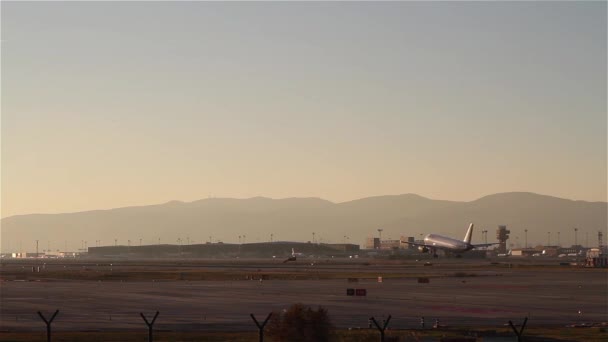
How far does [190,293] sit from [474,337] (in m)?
44.9

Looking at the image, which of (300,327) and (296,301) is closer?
(300,327)

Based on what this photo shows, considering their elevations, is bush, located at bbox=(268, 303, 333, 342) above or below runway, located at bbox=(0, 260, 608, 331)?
above

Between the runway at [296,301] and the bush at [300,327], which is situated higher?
the bush at [300,327]

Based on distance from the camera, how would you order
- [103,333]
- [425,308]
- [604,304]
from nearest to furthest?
[103,333] → [425,308] → [604,304]

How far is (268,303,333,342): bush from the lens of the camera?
3672 centimetres

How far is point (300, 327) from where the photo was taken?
1448 inches

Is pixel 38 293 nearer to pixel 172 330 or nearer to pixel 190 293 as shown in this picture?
pixel 190 293

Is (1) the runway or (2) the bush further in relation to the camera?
(1) the runway

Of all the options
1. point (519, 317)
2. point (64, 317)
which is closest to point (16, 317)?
point (64, 317)

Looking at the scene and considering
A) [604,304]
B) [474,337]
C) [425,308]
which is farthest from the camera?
[604,304]

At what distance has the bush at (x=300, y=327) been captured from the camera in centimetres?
3672

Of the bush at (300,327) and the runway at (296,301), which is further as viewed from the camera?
the runway at (296,301)

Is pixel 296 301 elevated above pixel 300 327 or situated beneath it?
situated beneath

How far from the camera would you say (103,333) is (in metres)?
51.1
